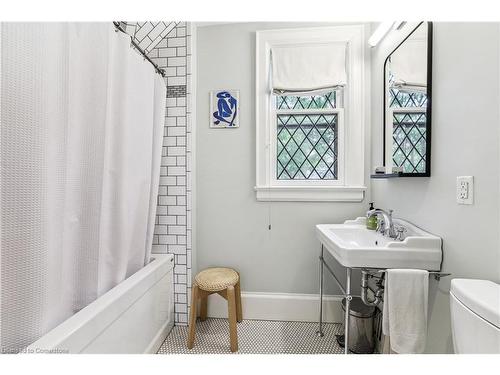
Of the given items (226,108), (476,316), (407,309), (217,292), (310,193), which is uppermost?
(226,108)

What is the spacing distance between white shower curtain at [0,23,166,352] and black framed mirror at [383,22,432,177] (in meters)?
1.48

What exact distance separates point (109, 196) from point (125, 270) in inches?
16.0

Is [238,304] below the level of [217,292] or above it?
below

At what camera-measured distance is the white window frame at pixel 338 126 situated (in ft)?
5.62

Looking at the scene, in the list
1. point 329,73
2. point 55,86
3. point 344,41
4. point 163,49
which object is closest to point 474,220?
point 329,73

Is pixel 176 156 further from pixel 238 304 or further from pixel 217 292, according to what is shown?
pixel 238 304

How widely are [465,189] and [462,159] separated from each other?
4.8 inches

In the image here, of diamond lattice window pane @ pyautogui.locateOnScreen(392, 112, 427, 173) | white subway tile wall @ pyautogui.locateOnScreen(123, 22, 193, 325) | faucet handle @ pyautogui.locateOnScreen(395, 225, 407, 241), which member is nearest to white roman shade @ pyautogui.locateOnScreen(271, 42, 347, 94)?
diamond lattice window pane @ pyautogui.locateOnScreen(392, 112, 427, 173)

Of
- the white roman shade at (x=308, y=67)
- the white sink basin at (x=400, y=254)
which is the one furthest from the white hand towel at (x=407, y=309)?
the white roman shade at (x=308, y=67)

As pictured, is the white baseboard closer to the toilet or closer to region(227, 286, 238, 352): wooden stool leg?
region(227, 286, 238, 352): wooden stool leg

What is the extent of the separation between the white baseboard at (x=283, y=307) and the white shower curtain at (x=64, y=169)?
0.79 m

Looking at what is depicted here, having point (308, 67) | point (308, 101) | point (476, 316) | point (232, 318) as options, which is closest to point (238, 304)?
point (232, 318)

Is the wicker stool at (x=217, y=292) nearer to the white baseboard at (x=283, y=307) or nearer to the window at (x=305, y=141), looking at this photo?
the white baseboard at (x=283, y=307)

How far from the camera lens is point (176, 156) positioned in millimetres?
1716
